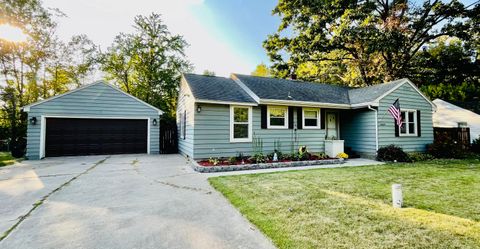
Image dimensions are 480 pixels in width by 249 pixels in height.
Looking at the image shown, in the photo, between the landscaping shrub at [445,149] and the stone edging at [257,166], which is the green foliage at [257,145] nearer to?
the stone edging at [257,166]

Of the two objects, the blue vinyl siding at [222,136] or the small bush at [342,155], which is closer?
the blue vinyl siding at [222,136]

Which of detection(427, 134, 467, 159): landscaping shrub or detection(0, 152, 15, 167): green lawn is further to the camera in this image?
detection(427, 134, 467, 159): landscaping shrub

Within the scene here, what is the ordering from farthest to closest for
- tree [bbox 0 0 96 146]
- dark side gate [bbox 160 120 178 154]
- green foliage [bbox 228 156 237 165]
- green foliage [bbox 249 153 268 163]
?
tree [bbox 0 0 96 146] → dark side gate [bbox 160 120 178 154] → green foliage [bbox 249 153 268 163] → green foliage [bbox 228 156 237 165]

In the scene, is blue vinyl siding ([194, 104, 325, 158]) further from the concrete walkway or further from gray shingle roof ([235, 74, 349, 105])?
the concrete walkway

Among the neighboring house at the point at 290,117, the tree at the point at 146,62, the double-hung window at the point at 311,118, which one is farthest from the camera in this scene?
the tree at the point at 146,62

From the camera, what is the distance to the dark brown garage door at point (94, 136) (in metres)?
10.5

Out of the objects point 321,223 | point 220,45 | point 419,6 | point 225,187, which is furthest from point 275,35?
point 321,223

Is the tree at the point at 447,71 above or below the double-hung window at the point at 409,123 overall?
above

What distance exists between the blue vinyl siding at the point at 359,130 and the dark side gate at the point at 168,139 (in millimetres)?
9447

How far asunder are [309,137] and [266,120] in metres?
2.37

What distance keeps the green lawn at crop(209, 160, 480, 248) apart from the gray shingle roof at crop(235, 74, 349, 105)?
16.6 feet

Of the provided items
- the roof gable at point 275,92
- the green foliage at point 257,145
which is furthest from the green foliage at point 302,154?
the roof gable at point 275,92

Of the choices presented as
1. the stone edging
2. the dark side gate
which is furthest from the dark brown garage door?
the stone edging

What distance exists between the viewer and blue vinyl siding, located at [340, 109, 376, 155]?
10.2 meters
